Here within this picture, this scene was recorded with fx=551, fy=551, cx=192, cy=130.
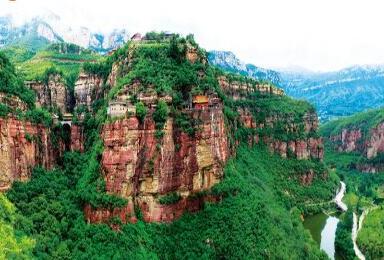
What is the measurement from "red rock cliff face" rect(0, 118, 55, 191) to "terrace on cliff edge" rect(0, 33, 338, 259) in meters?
0.11

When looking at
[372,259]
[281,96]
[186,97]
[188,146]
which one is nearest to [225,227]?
[188,146]

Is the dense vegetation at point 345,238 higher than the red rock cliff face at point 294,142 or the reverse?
the reverse

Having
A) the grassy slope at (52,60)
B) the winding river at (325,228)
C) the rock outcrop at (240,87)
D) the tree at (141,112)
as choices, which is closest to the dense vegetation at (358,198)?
the winding river at (325,228)

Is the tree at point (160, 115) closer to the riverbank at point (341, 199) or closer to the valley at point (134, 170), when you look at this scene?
the valley at point (134, 170)

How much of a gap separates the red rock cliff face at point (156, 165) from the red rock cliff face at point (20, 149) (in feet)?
24.0

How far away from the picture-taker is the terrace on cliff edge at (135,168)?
53.7m

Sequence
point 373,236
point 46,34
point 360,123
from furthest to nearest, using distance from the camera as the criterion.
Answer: point 360,123 < point 46,34 < point 373,236

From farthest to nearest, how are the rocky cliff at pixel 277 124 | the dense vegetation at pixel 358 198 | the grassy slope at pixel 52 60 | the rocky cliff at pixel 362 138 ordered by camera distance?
Result: the rocky cliff at pixel 362 138 < the rocky cliff at pixel 277 124 < the dense vegetation at pixel 358 198 < the grassy slope at pixel 52 60

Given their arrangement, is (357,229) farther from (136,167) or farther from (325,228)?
(136,167)

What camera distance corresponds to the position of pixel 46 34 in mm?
129125

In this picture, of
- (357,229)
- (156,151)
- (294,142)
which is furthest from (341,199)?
(156,151)

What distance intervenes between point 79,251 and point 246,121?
171ft

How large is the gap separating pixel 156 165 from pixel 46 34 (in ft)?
270

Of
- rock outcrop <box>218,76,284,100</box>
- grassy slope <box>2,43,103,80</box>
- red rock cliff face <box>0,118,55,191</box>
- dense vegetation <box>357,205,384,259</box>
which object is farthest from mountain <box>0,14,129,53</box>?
dense vegetation <box>357,205,384,259</box>
